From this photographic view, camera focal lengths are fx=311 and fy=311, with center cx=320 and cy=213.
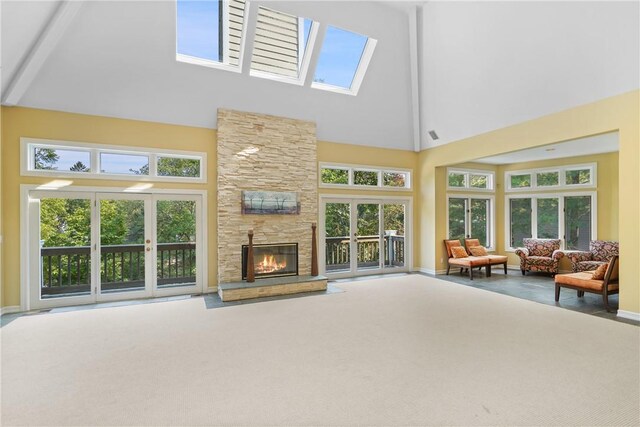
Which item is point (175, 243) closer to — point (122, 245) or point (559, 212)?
point (122, 245)

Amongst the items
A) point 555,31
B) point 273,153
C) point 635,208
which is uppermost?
point 555,31

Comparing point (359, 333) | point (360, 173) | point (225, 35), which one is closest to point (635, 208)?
point (359, 333)

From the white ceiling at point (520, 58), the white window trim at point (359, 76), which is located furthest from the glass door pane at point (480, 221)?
the white window trim at point (359, 76)

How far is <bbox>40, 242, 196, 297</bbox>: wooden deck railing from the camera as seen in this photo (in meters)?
5.25

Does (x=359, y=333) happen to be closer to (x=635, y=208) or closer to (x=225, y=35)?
(x=635, y=208)

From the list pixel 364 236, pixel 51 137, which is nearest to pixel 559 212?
pixel 364 236

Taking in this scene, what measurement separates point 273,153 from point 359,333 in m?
4.11

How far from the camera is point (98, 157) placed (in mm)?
5391

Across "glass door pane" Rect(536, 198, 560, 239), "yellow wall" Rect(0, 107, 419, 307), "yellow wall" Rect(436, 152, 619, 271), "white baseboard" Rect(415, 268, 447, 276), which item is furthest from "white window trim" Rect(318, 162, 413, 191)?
"glass door pane" Rect(536, 198, 560, 239)

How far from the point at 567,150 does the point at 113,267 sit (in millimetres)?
10037

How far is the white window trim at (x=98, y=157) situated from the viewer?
497 centimetres

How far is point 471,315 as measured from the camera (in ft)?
15.2

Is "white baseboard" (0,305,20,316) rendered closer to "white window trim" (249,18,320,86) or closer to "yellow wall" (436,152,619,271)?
"white window trim" (249,18,320,86)

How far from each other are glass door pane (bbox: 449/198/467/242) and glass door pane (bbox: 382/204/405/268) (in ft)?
4.60
